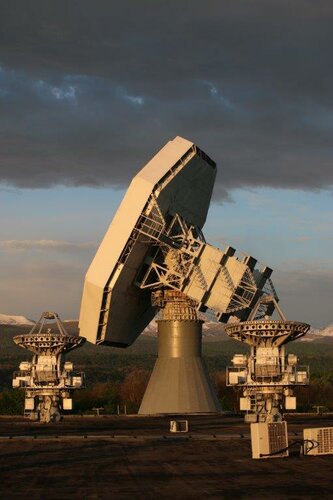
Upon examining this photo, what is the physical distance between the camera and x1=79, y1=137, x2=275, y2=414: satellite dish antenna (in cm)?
6731

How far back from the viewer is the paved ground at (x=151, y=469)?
26812 millimetres

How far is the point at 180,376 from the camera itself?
74.4 metres

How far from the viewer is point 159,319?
76.8 meters

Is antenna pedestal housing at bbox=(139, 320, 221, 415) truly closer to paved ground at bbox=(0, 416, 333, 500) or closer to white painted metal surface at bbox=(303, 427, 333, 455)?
paved ground at bbox=(0, 416, 333, 500)

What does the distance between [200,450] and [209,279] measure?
2942 centimetres

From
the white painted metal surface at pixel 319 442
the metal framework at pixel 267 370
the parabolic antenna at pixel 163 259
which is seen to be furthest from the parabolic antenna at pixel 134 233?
the white painted metal surface at pixel 319 442

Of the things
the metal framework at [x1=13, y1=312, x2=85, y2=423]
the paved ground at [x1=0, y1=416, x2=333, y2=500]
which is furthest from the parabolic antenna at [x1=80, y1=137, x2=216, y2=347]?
the paved ground at [x1=0, y1=416, x2=333, y2=500]

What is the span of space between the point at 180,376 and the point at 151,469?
40713mm

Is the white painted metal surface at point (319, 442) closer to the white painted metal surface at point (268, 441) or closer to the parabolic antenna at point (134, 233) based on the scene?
the white painted metal surface at point (268, 441)

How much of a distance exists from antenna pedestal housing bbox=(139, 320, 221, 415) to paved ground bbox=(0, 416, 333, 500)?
1845cm

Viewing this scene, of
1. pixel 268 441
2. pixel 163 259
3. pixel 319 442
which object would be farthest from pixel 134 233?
pixel 268 441

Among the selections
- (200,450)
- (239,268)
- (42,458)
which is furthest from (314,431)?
(239,268)

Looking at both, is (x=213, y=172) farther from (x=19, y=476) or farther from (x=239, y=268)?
(x=19, y=476)

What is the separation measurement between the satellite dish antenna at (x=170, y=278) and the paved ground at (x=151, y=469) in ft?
52.5
